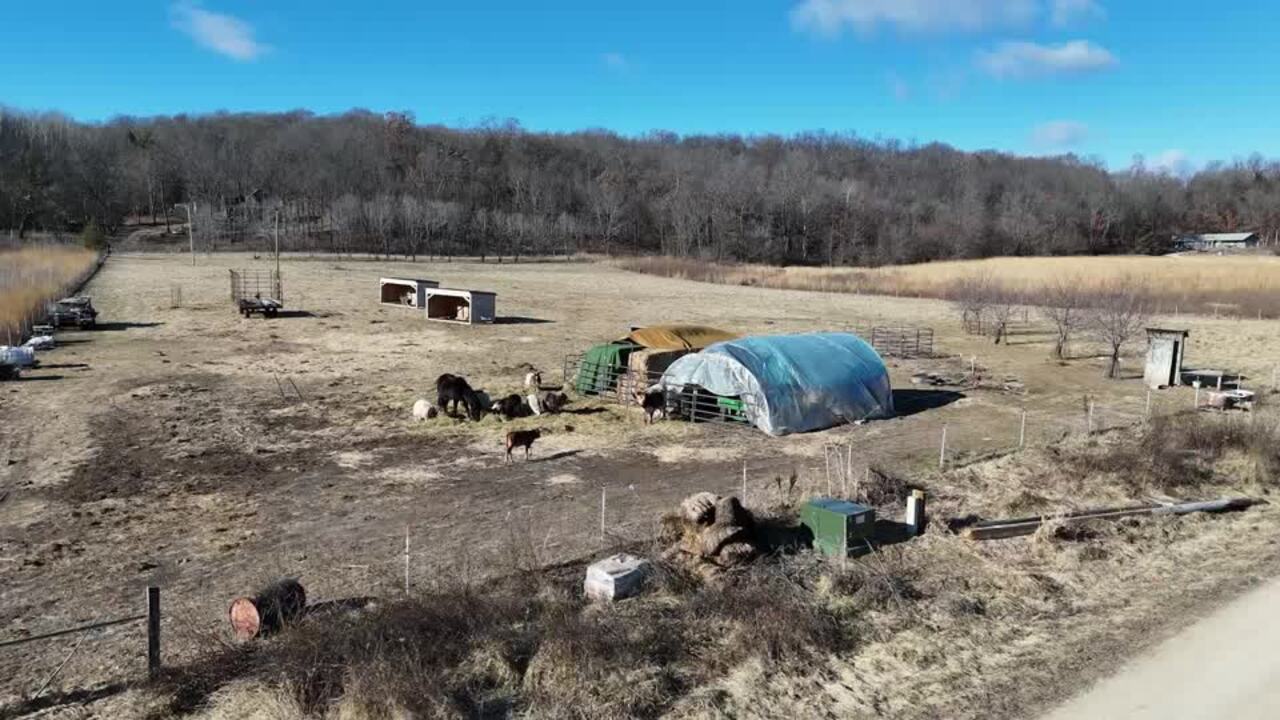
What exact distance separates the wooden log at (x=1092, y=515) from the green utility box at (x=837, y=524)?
159cm

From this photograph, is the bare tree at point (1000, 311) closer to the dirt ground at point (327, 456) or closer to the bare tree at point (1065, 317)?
the dirt ground at point (327, 456)

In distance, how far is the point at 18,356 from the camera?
2402 cm

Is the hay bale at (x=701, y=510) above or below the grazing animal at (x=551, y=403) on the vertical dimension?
above

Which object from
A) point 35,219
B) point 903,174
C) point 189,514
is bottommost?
point 189,514

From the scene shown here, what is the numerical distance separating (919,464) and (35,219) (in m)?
110

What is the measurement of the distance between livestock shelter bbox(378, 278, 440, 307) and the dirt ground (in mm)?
5081

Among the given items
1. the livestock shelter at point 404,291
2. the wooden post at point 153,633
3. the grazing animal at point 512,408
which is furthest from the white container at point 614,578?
the livestock shelter at point 404,291

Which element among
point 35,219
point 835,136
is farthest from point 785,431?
point 835,136

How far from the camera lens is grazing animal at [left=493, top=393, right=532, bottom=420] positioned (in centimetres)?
2008

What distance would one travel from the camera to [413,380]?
24.7 metres

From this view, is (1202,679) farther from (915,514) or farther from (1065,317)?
(1065,317)

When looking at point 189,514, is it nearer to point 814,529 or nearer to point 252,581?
point 252,581

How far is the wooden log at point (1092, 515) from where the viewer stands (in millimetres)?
11867

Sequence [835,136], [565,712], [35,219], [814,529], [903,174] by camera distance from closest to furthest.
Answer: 1. [565,712]
2. [814,529]
3. [35,219]
4. [903,174]
5. [835,136]
